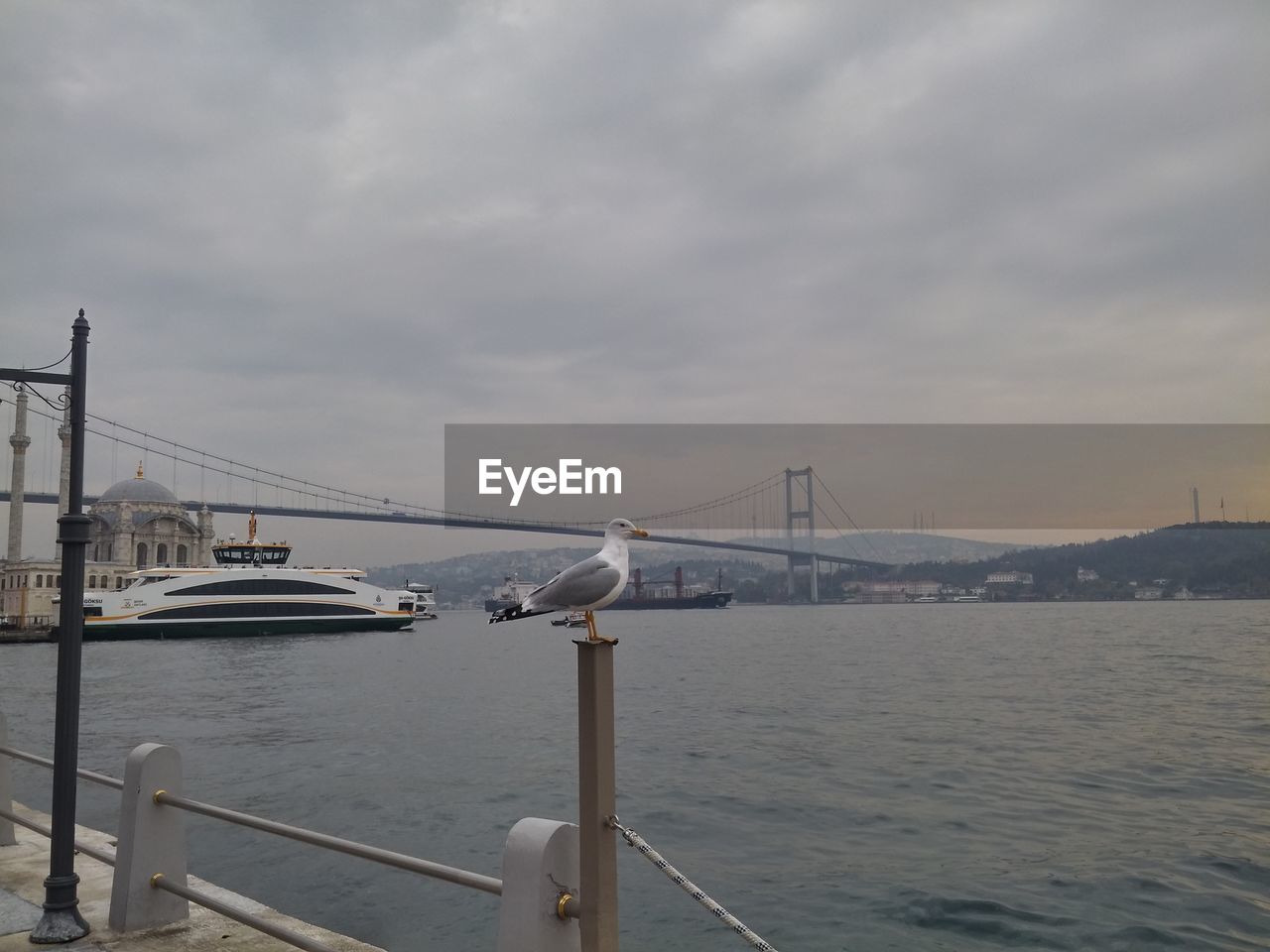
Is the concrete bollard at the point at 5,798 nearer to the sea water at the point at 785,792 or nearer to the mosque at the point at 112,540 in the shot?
the sea water at the point at 785,792

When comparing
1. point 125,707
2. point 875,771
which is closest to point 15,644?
point 125,707

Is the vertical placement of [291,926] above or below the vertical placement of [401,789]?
above

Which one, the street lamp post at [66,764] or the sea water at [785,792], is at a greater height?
the street lamp post at [66,764]

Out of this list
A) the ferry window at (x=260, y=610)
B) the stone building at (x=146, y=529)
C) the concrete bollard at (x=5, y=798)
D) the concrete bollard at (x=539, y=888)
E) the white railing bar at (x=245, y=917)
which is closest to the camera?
the concrete bollard at (x=539, y=888)

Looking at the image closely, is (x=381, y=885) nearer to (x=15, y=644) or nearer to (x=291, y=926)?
(x=291, y=926)

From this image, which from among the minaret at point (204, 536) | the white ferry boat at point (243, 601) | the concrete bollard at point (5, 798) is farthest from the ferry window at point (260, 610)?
the concrete bollard at point (5, 798)

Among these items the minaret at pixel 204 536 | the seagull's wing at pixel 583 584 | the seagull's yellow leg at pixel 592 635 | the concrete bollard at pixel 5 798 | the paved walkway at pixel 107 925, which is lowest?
the paved walkway at pixel 107 925

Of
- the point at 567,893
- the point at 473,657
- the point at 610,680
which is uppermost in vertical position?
the point at 610,680
